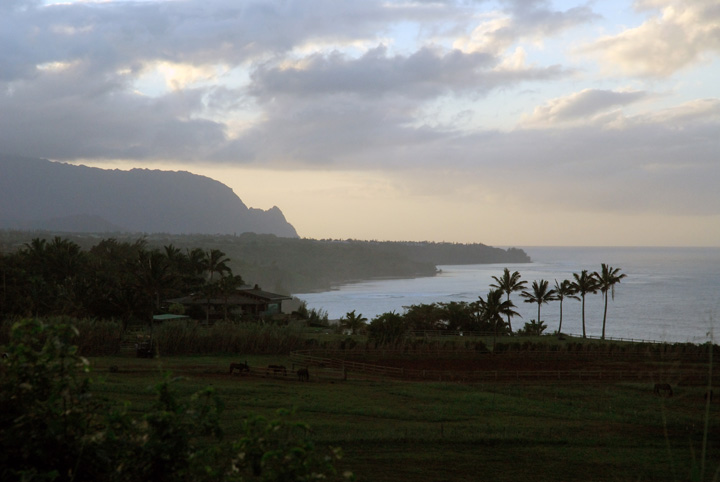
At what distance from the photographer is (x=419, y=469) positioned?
19.4 meters

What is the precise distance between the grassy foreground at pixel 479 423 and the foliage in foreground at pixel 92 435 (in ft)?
23.6

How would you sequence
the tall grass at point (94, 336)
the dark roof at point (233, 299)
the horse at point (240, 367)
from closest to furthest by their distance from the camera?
the horse at point (240, 367) → the tall grass at point (94, 336) → the dark roof at point (233, 299)

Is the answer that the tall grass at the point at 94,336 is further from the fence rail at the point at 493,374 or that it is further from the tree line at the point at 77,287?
the fence rail at the point at 493,374

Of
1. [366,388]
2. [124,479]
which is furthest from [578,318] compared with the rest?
[124,479]

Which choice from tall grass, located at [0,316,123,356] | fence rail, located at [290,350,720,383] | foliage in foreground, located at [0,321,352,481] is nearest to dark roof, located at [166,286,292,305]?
tall grass, located at [0,316,123,356]

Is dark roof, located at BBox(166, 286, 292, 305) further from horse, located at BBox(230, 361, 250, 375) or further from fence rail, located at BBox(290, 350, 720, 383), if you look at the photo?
horse, located at BBox(230, 361, 250, 375)

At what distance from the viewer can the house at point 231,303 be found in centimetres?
7431

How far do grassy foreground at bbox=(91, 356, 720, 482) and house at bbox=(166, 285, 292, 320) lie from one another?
30.3 metres

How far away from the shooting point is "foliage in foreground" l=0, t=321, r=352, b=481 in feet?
18.7

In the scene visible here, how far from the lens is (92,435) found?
19.6 ft

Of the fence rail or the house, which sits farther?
the house

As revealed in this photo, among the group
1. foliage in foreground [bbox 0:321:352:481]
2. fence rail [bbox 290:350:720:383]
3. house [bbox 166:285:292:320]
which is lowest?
fence rail [bbox 290:350:720:383]

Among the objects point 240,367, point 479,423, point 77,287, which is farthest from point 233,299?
point 479,423

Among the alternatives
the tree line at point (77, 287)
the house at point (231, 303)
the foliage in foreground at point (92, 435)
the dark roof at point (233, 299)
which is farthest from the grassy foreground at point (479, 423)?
the dark roof at point (233, 299)
